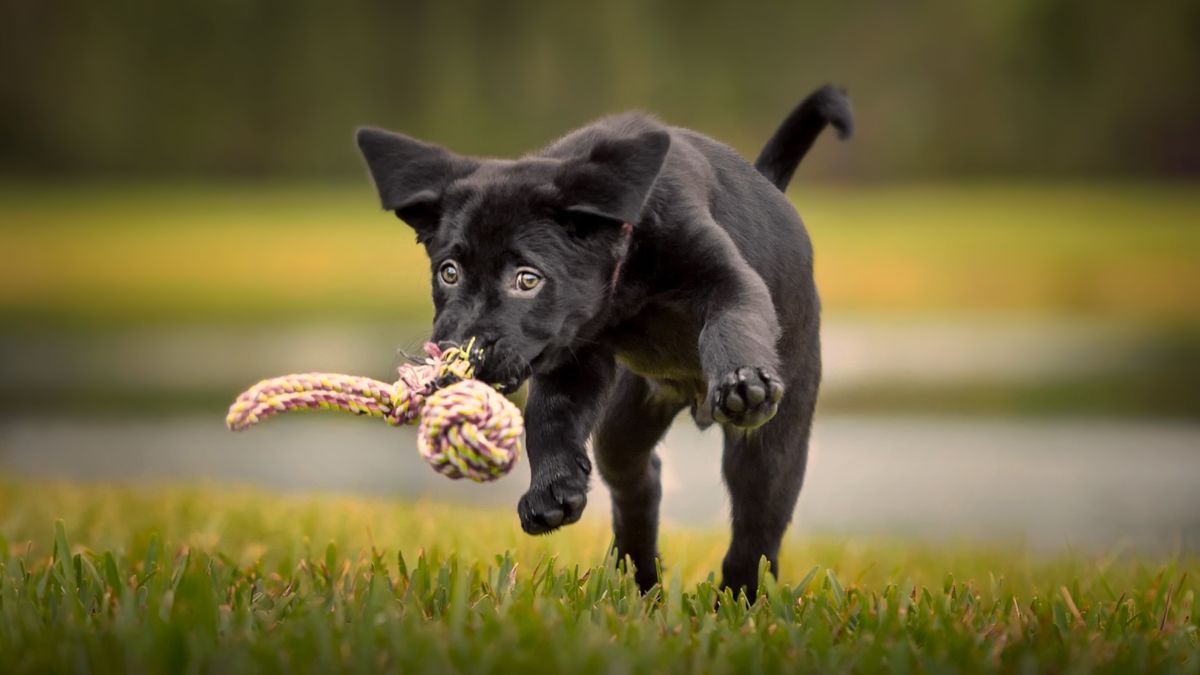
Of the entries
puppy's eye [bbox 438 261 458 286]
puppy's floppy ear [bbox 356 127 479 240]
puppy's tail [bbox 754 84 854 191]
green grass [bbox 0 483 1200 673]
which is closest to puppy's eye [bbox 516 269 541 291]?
puppy's eye [bbox 438 261 458 286]

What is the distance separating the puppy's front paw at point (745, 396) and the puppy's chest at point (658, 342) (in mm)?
529

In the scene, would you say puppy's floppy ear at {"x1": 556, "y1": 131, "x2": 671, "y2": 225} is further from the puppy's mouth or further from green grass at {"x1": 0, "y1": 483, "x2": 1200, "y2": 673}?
green grass at {"x1": 0, "y1": 483, "x2": 1200, "y2": 673}

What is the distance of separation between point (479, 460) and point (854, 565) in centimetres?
285

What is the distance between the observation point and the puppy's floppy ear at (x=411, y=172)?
3.59 m

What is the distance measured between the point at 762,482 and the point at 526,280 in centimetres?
119

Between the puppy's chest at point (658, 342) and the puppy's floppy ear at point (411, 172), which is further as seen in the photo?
the puppy's chest at point (658, 342)

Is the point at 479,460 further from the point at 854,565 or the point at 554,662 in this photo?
the point at 854,565

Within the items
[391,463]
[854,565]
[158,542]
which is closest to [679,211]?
[158,542]

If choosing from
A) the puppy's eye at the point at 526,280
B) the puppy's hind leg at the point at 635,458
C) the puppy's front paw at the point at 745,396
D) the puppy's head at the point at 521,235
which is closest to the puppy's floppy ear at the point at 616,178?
the puppy's head at the point at 521,235

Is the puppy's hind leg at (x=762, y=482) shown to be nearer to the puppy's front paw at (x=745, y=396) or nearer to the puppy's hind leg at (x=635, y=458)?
the puppy's hind leg at (x=635, y=458)

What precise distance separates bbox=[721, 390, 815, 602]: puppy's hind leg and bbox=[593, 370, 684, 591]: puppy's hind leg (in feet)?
0.82

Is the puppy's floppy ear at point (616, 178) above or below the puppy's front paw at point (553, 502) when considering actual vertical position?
above

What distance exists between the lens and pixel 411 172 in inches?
143

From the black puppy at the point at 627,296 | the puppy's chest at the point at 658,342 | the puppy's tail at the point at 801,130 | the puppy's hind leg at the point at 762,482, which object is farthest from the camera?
the puppy's tail at the point at 801,130
